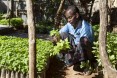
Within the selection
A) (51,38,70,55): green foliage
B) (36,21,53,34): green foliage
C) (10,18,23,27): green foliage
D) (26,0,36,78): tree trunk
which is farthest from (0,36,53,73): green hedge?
(10,18,23,27): green foliage

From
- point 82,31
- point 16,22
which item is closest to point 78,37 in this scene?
point 82,31

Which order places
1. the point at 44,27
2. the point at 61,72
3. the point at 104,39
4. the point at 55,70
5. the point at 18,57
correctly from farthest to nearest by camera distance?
the point at 44,27
the point at 55,70
the point at 61,72
the point at 18,57
the point at 104,39

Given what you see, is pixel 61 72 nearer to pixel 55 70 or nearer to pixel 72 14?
pixel 55 70

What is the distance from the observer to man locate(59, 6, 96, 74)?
642cm

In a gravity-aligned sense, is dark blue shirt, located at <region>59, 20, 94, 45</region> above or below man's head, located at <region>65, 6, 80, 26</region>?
below

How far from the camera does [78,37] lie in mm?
6691

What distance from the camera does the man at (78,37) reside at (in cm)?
642

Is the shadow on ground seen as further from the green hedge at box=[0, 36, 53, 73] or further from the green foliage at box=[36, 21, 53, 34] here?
the green foliage at box=[36, 21, 53, 34]

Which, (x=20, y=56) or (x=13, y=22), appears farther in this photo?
(x=13, y=22)

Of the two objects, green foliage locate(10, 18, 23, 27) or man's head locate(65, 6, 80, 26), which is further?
green foliage locate(10, 18, 23, 27)

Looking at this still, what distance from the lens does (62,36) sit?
22.1ft

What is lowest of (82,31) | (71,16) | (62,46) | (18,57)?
(18,57)

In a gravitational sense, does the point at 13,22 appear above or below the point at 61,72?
above

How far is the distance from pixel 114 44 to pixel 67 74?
1299mm
